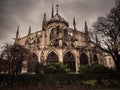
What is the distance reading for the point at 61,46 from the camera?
3188cm

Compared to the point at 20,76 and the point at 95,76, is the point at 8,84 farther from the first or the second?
the point at 95,76

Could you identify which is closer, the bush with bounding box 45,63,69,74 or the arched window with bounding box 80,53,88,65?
the bush with bounding box 45,63,69,74

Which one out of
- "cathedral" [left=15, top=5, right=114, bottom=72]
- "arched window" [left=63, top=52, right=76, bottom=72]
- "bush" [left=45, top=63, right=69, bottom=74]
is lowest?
"bush" [left=45, top=63, right=69, bottom=74]

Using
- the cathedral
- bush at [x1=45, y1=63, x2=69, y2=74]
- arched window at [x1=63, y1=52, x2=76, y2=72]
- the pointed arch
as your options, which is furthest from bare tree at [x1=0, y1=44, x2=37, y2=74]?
arched window at [x1=63, y1=52, x2=76, y2=72]

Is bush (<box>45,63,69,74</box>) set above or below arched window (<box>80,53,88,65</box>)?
below

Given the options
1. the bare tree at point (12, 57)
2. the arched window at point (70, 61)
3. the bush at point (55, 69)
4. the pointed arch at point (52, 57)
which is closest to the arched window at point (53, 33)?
the pointed arch at point (52, 57)

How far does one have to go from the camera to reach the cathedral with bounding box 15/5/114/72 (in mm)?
31156

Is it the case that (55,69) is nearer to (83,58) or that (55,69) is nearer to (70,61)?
(70,61)

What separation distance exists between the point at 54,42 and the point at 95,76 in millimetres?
18384

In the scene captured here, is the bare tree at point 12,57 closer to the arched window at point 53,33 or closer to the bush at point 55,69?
the bush at point 55,69

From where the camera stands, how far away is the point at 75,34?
40.4 m

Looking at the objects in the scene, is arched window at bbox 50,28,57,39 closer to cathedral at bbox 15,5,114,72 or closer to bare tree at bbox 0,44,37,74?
cathedral at bbox 15,5,114,72

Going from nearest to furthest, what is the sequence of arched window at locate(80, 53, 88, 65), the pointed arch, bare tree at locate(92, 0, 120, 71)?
bare tree at locate(92, 0, 120, 71), the pointed arch, arched window at locate(80, 53, 88, 65)

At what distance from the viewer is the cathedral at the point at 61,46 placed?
3116cm
